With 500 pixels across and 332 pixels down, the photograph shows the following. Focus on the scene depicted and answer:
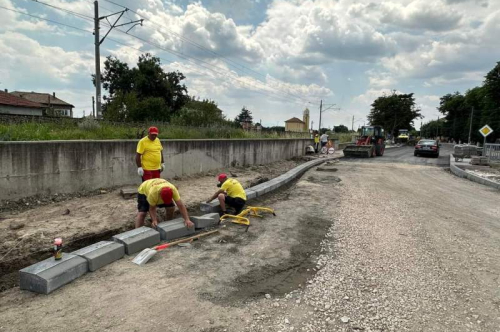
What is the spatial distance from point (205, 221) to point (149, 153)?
167 centimetres

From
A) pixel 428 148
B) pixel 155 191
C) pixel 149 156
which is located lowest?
pixel 155 191

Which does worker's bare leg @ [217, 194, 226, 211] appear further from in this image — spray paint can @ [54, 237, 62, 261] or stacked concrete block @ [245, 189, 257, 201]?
spray paint can @ [54, 237, 62, 261]

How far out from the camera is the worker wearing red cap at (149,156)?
5.79 meters

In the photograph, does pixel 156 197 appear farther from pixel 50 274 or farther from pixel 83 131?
pixel 83 131

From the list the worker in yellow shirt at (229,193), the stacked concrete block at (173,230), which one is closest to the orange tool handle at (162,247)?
the stacked concrete block at (173,230)

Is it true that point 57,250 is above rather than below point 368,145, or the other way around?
below

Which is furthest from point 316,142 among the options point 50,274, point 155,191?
point 50,274

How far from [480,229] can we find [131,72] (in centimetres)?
3530

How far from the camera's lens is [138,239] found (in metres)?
4.39

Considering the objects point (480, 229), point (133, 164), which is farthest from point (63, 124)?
point (480, 229)

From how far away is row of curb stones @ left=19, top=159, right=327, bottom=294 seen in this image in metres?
3.31

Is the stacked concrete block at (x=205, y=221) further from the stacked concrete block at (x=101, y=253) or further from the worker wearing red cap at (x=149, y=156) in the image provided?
the stacked concrete block at (x=101, y=253)

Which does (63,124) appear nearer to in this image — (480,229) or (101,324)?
(101,324)

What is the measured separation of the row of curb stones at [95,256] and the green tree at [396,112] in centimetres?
5907
